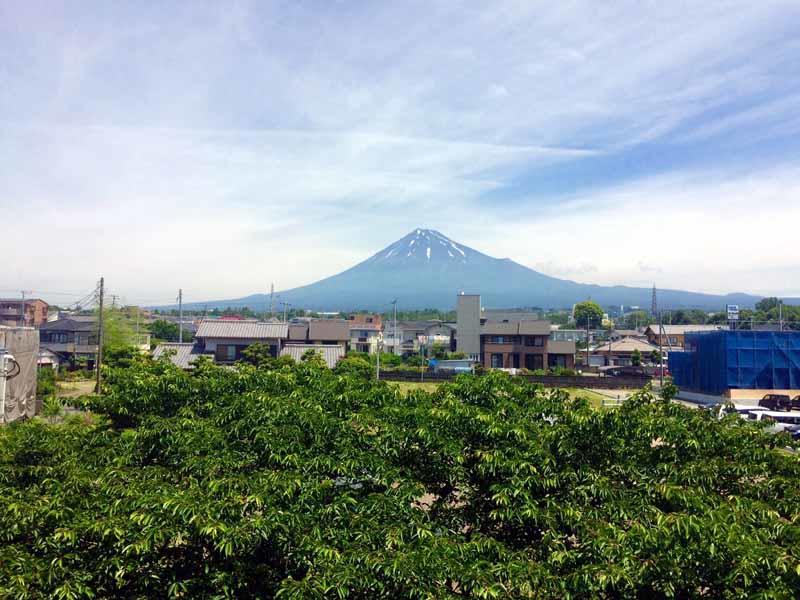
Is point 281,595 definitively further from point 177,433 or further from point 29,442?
point 29,442

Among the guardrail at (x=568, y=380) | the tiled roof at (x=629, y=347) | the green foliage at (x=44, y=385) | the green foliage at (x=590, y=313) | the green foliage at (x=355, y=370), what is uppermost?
the green foliage at (x=590, y=313)

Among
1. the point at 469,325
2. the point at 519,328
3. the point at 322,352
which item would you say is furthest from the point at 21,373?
the point at 469,325

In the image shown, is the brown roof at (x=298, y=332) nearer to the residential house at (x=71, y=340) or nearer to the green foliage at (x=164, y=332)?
the residential house at (x=71, y=340)

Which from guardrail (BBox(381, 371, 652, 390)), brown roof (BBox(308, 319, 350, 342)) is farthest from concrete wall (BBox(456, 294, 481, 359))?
brown roof (BBox(308, 319, 350, 342))

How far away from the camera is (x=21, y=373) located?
19266 mm

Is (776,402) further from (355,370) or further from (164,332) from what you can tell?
(164,332)

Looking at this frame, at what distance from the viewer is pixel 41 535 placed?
4.69m

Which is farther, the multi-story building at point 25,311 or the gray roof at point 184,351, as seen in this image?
the multi-story building at point 25,311

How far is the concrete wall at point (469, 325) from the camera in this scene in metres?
45.5

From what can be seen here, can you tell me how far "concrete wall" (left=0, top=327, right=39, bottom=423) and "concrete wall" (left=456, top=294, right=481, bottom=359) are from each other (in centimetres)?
3107

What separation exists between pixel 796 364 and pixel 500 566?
3213 centimetres

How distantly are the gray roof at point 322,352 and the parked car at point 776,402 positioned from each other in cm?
2144

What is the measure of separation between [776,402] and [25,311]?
69404 mm

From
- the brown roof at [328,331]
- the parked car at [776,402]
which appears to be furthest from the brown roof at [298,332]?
the parked car at [776,402]
